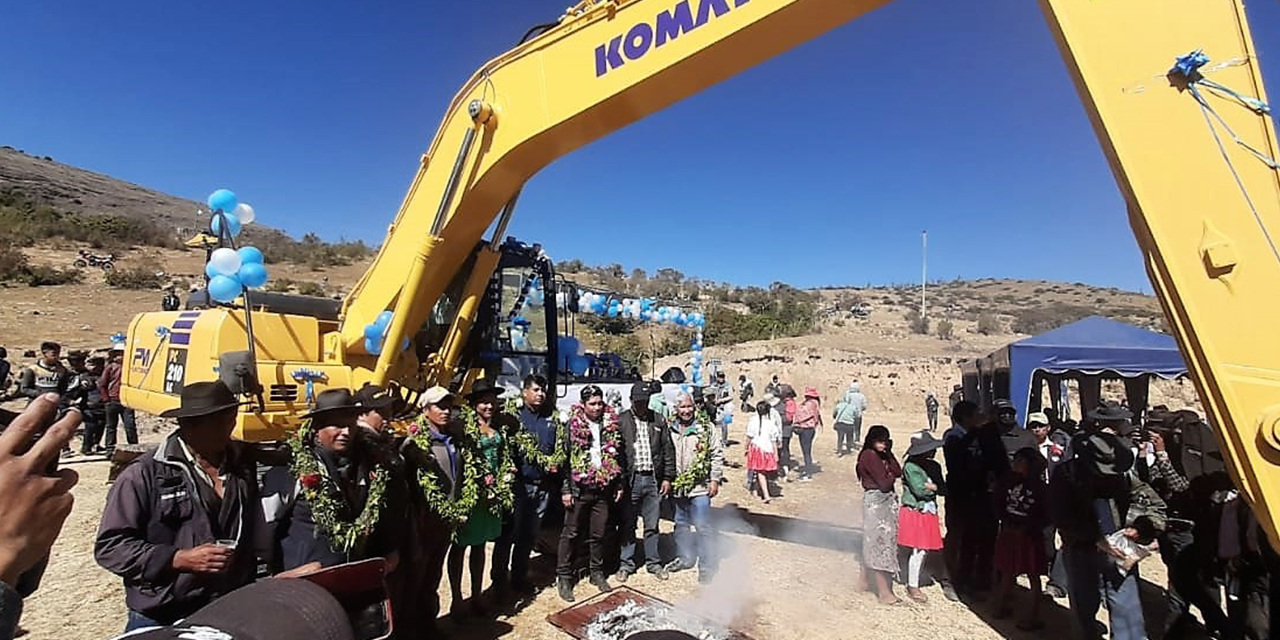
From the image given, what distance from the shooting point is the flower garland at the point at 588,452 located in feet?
17.7

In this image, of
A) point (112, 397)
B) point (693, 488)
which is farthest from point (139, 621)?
point (112, 397)

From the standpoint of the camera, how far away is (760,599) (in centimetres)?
534

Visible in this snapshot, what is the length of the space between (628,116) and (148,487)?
3.66m

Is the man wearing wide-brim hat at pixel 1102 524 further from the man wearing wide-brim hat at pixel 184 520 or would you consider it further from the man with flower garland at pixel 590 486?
the man wearing wide-brim hat at pixel 184 520

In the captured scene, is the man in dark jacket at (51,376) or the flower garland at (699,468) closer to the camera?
the flower garland at (699,468)

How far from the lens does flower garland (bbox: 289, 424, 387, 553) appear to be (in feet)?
10.6

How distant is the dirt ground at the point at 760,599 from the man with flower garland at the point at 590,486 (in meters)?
0.27

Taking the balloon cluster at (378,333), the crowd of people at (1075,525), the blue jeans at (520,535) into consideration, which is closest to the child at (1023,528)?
the crowd of people at (1075,525)

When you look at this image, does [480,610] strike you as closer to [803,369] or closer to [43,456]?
[43,456]

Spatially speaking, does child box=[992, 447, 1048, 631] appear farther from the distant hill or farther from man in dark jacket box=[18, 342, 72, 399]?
the distant hill

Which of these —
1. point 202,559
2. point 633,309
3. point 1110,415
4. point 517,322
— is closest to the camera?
point 202,559

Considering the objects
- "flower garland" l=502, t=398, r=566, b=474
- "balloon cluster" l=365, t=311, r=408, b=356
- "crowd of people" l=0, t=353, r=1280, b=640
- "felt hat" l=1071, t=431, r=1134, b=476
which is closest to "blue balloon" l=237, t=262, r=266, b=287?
"balloon cluster" l=365, t=311, r=408, b=356

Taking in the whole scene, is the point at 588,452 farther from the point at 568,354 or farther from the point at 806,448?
the point at 806,448

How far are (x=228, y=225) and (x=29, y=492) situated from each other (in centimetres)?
558
